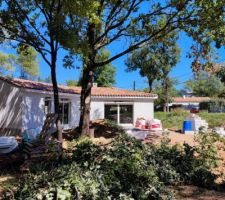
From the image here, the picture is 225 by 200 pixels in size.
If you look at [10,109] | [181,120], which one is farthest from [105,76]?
[10,109]

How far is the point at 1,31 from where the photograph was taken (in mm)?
16906

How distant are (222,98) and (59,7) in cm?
4334

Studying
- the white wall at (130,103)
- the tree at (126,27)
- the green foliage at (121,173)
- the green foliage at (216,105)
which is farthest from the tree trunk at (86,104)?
the green foliage at (216,105)

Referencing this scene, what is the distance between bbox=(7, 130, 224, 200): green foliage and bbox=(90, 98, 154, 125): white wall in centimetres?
2054

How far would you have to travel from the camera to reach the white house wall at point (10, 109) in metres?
21.6

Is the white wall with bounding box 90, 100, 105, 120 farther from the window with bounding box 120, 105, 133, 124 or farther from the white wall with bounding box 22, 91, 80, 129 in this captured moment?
the white wall with bounding box 22, 91, 80, 129

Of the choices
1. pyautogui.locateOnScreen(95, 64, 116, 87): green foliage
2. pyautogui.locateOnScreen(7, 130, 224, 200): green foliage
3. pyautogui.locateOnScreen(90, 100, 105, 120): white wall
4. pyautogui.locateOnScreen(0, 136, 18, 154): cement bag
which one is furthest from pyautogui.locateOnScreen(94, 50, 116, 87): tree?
pyautogui.locateOnScreen(7, 130, 224, 200): green foliage

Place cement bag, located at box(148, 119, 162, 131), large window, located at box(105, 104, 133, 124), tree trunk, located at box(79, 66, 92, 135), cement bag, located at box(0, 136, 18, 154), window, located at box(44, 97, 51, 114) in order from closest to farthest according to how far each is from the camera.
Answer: cement bag, located at box(0, 136, 18, 154), tree trunk, located at box(79, 66, 92, 135), window, located at box(44, 97, 51, 114), cement bag, located at box(148, 119, 162, 131), large window, located at box(105, 104, 133, 124)

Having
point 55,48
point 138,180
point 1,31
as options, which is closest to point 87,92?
point 55,48

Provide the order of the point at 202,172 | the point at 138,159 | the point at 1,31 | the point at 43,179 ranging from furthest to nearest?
the point at 1,31, the point at 202,172, the point at 138,159, the point at 43,179

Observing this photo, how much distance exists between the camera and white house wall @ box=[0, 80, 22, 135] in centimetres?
2162

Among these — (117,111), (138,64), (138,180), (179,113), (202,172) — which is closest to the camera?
(138,180)

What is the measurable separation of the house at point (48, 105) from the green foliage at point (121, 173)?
46.8ft

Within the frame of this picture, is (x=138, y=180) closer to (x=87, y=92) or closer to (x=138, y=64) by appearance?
(x=87, y=92)
